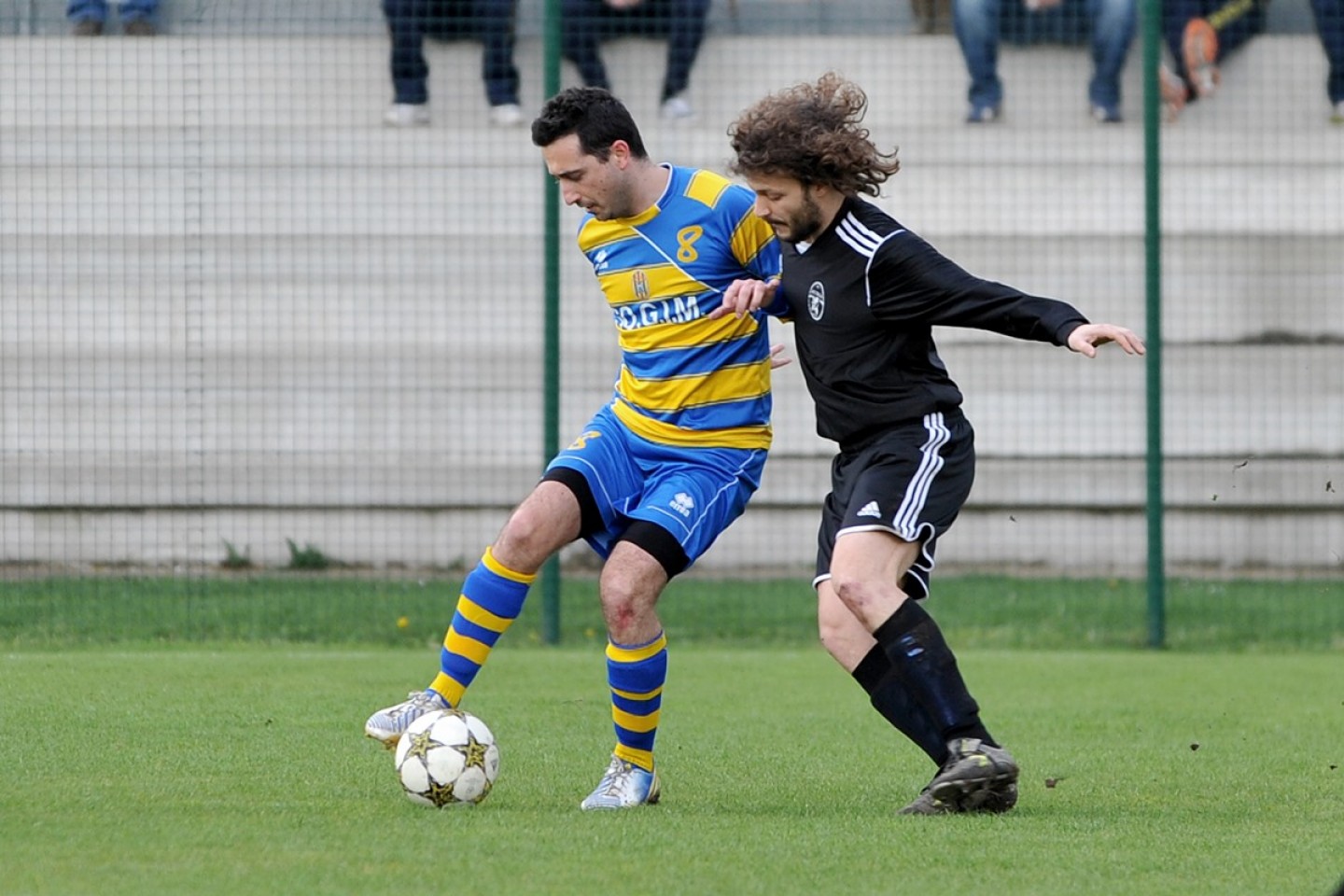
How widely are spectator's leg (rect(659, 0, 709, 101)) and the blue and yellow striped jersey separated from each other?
5801mm

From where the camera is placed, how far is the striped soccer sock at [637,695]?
18.1ft

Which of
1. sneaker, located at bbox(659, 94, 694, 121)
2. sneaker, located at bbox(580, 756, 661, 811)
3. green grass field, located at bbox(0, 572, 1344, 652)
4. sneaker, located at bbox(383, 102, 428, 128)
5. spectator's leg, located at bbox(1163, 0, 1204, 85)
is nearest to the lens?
sneaker, located at bbox(580, 756, 661, 811)

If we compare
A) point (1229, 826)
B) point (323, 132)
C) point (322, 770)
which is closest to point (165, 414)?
point (323, 132)

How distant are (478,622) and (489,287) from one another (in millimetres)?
7085

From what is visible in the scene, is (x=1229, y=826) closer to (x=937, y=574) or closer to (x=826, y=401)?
(x=826, y=401)

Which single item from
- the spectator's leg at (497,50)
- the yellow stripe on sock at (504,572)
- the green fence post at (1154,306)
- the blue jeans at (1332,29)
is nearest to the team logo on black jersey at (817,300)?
the yellow stripe on sock at (504,572)

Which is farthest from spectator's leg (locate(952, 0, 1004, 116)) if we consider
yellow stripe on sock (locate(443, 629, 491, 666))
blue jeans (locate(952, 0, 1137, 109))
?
yellow stripe on sock (locate(443, 629, 491, 666))

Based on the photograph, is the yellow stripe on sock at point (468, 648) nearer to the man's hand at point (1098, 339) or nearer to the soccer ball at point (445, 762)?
the soccer ball at point (445, 762)

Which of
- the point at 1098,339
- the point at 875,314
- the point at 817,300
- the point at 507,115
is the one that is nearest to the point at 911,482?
the point at 875,314

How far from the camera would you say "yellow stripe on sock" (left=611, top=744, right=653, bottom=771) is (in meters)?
5.50

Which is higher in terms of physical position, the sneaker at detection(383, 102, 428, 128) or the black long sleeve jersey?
the sneaker at detection(383, 102, 428, 128)

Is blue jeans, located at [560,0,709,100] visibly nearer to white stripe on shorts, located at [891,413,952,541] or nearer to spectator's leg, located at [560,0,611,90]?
spectator's leg, located at [560,0,611,90]

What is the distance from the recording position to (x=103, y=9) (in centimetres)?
1077

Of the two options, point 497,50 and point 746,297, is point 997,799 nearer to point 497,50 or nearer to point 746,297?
point 746,297
